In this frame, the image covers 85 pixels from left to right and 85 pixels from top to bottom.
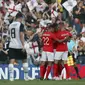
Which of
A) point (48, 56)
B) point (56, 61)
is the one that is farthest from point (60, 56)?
point (48, 56)

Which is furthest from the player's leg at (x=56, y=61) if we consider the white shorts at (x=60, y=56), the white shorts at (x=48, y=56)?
the white shorts at (x=48, y=56)

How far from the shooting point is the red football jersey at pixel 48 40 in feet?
54.6

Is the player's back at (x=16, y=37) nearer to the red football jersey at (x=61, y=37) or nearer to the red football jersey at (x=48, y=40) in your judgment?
the red football jersey at (x=48, y=40)

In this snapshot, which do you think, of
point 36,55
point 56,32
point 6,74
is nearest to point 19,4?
point 36,55

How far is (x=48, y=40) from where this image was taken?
16.7 meters

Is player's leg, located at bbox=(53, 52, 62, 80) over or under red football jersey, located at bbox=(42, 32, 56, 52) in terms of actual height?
under

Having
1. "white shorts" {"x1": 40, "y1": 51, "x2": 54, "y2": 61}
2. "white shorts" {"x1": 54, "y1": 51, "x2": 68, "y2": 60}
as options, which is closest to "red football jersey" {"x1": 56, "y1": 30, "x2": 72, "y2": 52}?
"white shorts" {"x1": 54, "y1": 51, "x2": 68, "y2": 60}

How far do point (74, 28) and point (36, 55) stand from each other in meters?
3.25

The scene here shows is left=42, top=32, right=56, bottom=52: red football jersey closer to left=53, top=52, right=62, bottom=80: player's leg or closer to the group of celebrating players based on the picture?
the group of celebrating players

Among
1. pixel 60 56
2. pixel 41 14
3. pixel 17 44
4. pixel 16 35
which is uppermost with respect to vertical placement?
pixel 16 35

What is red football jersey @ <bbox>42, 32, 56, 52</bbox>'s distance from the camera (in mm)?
16641

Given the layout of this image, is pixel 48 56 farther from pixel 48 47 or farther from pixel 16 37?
pixel 16 37

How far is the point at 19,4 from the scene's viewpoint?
84.2 ft

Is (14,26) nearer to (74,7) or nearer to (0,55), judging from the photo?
(0,55)
